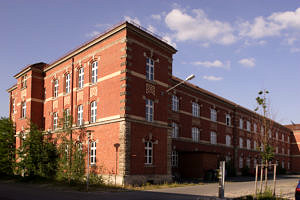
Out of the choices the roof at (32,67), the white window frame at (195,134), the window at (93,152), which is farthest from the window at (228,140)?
the roof at (32,67)

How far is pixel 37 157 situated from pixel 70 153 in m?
4.24

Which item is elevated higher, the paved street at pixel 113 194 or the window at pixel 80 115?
the window at pixel 80 115

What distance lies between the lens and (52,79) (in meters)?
32.1

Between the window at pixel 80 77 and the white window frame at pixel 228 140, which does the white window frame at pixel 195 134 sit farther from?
the window at pixel 80 77

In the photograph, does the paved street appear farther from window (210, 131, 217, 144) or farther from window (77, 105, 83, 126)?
window (210, 131, 217, 144)

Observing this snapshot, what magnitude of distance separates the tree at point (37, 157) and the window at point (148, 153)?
868 centimetres

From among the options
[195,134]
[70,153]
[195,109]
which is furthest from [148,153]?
[195,109]

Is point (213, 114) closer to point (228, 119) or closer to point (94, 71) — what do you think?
point (228, 119)

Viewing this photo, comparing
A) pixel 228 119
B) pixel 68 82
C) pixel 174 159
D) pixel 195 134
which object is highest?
pixel 68 82

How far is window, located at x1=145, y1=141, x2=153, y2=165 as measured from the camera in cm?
2347

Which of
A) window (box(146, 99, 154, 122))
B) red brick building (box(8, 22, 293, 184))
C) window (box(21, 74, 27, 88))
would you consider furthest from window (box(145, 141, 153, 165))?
window (box(21, 74, 27, 88))

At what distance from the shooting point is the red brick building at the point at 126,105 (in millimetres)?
22500

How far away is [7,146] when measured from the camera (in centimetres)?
3253

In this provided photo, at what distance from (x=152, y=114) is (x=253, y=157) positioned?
2988 cm
